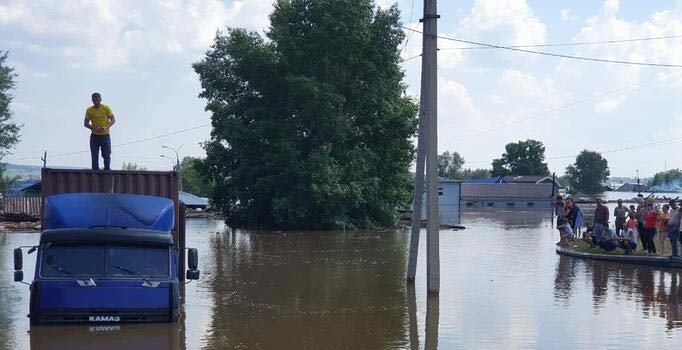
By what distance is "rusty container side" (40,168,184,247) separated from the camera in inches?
544

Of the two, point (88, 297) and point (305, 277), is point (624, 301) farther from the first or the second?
point (88, 297)

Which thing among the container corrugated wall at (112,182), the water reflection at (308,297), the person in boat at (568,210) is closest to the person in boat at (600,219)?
the person in boat at (568,210)

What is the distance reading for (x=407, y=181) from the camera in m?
50.8

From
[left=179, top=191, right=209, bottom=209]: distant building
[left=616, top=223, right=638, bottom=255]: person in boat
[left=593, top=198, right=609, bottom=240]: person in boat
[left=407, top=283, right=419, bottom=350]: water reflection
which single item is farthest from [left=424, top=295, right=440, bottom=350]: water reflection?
[left=179, top=191, right=209, bottom=209]: distant building

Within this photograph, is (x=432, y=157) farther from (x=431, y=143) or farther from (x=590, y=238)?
(x=590, y=238)

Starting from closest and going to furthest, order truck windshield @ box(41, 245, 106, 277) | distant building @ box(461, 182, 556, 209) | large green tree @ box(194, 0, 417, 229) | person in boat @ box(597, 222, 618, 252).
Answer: truck windshield @ box(41, 245, 106, 277)
person in boat @ box(597, 222, 618, 252)
large green tree @ box(194, 0, 417, 229)
distant building @ box(461, 182, 556, 209)

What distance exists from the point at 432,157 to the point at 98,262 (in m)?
A: 8.11

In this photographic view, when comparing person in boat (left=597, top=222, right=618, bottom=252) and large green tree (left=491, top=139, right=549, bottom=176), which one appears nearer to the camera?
person in boat (left=597, top=222, right=618, bottom=252)

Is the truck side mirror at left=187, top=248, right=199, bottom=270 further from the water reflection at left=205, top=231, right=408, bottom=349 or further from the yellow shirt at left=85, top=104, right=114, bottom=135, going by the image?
the yellow shirt at left=85, top=104, right=114, bottom=135

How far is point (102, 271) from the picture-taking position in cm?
1172

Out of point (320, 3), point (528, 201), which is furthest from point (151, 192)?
point (528, 201)

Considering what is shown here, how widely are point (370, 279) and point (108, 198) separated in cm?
1054

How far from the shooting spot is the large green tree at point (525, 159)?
147500 mm

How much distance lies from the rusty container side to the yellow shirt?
68.1 inches
